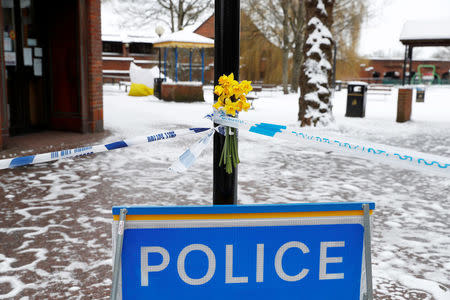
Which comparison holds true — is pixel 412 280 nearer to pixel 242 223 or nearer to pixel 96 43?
pixel 242 223

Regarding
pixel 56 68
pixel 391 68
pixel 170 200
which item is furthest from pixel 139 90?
pixel 391 68

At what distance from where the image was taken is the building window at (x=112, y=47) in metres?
45.2

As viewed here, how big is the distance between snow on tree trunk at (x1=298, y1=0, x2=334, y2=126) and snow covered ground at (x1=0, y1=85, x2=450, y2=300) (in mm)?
2843

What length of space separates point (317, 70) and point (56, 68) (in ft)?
21.6

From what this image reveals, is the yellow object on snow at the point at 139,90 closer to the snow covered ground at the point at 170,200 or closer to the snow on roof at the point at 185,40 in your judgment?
the snow on roof at the point at 185,40

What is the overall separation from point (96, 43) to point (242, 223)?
362 inches

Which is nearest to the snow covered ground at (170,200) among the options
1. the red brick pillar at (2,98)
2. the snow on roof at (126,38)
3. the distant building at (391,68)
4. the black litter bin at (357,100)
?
the red brick pillar at (2,98)

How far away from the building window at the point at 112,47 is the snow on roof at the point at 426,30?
3417cm

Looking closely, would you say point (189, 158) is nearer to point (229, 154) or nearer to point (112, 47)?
point (229, 154)

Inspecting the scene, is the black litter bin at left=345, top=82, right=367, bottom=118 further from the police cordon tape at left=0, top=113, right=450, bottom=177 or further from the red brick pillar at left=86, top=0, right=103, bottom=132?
the police cordon tape at left=0, top=113, right=450, bottom=177

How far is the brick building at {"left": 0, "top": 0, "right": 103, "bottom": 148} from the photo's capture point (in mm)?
9258

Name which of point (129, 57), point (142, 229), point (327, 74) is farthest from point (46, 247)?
point (129, 57)

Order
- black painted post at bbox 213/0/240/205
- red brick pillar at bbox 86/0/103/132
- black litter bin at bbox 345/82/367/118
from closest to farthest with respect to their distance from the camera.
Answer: black painted post at bbox 213/0/240/205
red brick pillar at bbox 86/0/103/132
black litter bin at bbox 345/82/367/118

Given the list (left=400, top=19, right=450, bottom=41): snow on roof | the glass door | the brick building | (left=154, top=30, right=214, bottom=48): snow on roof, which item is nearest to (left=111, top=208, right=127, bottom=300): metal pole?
the glass door
